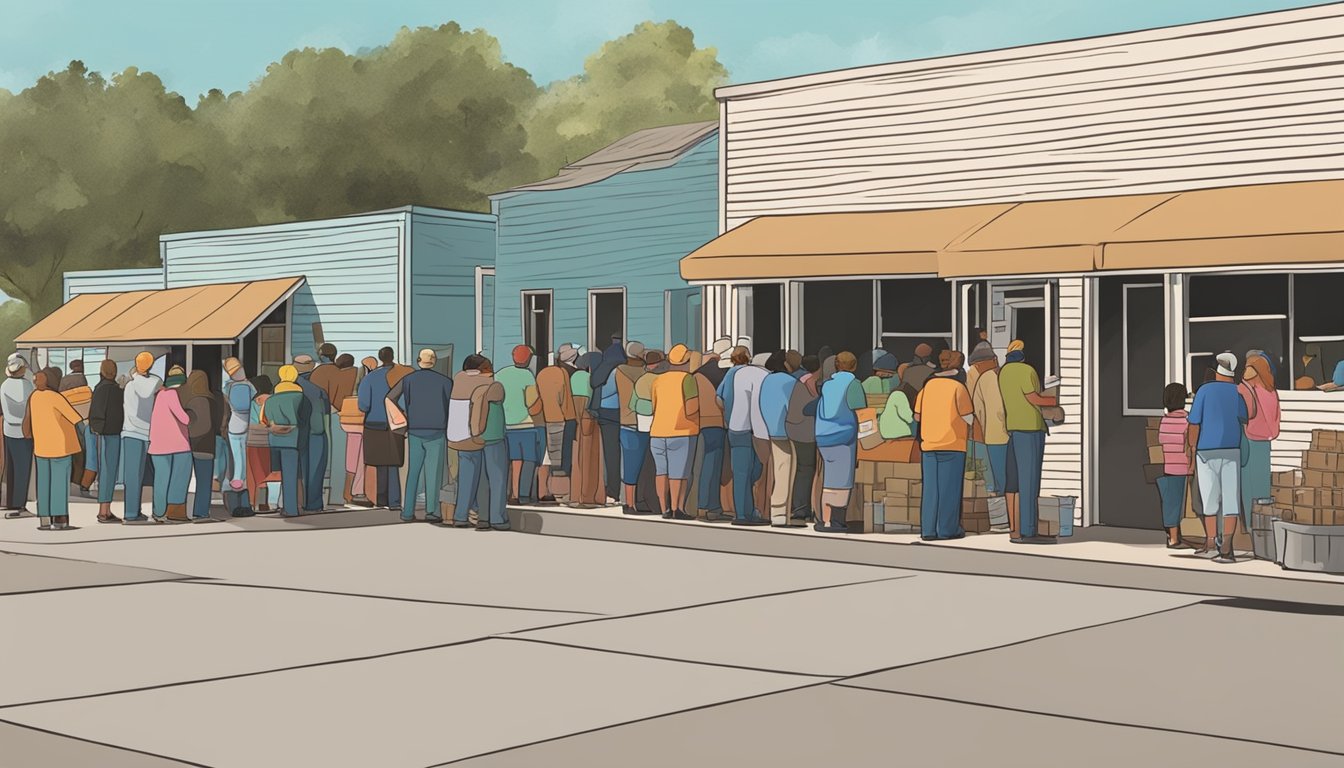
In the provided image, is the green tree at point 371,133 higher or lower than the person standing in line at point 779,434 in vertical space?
higher

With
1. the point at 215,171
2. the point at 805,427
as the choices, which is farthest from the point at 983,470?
the point at 215,171

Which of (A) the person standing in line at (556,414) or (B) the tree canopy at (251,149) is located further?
(B) the tree canopy at (251,149)

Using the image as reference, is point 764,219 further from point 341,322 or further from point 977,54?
point 341,322

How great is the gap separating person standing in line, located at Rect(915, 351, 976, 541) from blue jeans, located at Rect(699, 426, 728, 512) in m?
2.53

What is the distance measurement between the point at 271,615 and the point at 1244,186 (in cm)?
1096

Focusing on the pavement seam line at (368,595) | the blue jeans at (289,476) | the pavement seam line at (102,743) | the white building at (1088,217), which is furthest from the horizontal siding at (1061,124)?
the pavement seam line at (102,743)

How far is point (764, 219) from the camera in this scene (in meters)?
22.6

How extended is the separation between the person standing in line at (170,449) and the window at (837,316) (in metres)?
7.51

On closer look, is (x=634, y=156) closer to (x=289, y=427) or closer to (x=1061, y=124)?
(x=289, y=427)

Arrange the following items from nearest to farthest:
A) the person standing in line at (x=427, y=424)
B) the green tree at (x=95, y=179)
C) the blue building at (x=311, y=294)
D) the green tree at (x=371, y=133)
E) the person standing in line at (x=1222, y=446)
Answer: the person standing in line at (x=1222, y=446), the person standing in line at (x=427, y=424), the blue building at (x=311, y=294), the green tree at (x=95, y=179), the green tree at (x=371, y=133)

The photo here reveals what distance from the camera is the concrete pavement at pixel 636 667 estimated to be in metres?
8.03

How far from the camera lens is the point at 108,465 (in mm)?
20438

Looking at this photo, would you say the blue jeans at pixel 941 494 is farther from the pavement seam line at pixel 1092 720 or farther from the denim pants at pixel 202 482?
the denim pants at pixel 202 482

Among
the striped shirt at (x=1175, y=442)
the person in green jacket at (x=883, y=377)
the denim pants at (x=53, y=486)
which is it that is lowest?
the denim pants at (x=53, y=486)
